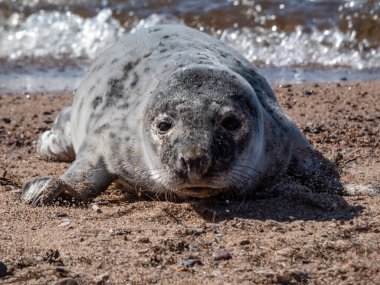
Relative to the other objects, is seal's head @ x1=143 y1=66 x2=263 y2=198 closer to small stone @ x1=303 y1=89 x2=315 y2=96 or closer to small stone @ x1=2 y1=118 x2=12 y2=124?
small stone @ x1=2 y1=118 x2=12 y2=124

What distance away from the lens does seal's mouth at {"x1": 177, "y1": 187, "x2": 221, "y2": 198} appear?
14.7 ft

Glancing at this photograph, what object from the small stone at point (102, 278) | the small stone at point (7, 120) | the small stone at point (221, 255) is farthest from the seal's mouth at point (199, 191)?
the small stone at point (7, 120)

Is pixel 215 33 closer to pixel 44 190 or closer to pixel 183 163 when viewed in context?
pixel 44 190

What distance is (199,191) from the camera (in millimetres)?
4496

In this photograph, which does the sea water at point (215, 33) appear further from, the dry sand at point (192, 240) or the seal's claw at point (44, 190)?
the dry sand at point (192, 240)

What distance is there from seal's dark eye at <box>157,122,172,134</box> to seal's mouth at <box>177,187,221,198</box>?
0.33m

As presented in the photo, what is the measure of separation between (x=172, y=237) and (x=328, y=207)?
101cm

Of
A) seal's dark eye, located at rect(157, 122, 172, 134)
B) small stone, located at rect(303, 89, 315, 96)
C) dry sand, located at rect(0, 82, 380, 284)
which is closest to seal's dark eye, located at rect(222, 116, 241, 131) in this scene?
seal's dark eye, located at rect(157, 122, 172, 134)

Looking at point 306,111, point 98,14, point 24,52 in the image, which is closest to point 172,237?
point 306,111

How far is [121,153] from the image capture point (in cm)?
516

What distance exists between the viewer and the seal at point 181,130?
4.49 meters

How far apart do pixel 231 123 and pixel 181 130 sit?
30cm

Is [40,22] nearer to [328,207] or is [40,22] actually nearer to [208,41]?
[208,41]

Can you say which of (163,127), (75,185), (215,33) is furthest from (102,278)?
(215,33)
